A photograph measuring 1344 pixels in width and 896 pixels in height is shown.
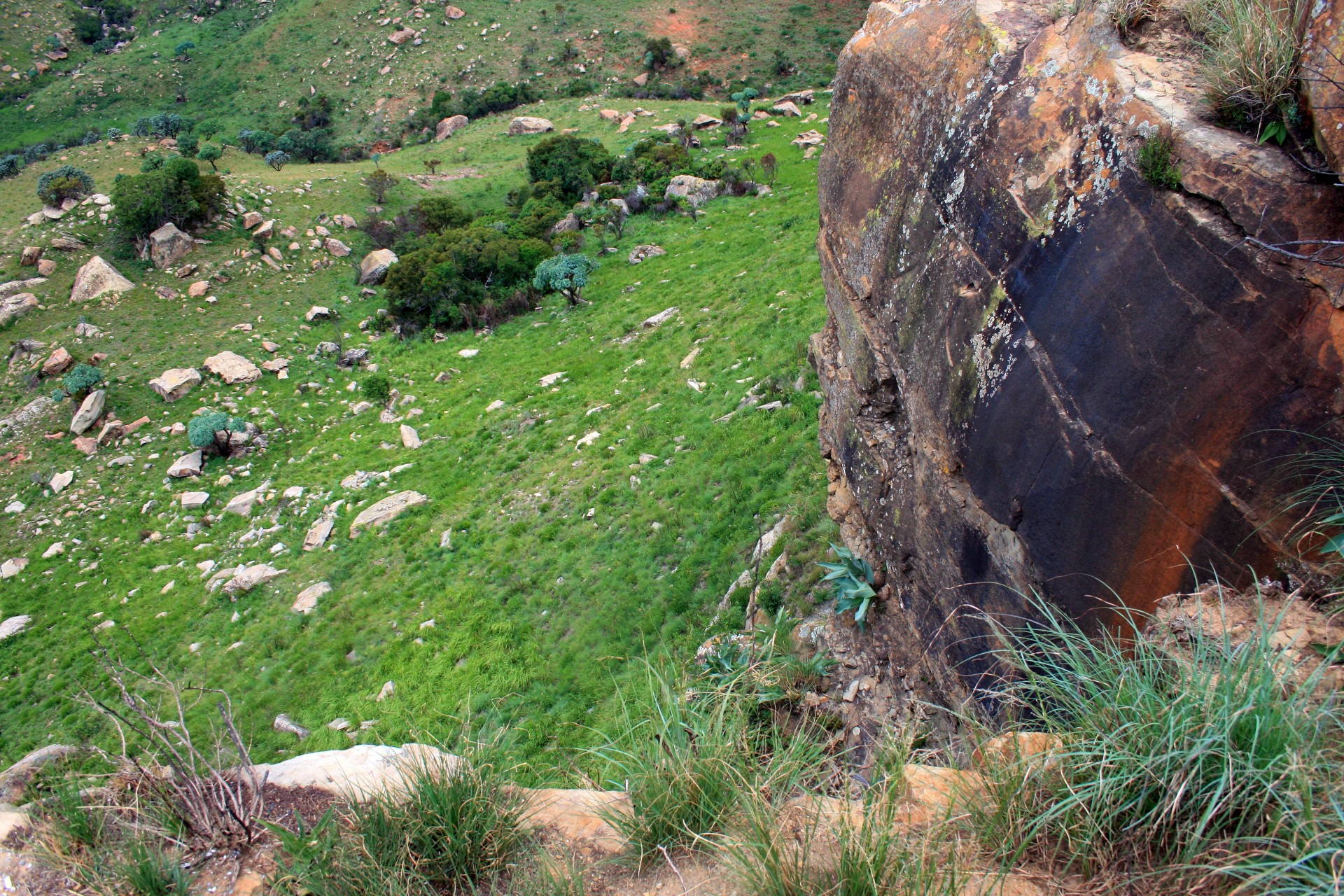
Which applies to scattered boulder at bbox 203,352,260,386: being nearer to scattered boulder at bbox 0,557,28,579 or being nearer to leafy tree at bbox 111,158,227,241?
scattered boulder at bbox 0,557,28,579

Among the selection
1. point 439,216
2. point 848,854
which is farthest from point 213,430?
point 848,854

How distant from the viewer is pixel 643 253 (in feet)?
91.8

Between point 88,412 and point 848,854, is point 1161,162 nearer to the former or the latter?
point 848,854

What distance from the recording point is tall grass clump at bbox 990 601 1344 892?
2.38 meters

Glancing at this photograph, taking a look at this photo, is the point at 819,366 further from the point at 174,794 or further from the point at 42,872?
the point at 42,872

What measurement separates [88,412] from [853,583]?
80.5ft

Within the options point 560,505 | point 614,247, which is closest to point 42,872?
point 560,505

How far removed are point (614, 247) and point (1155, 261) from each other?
27.2 meters

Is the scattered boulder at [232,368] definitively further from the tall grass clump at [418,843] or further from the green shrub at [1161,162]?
the green shrub at [1161,162]

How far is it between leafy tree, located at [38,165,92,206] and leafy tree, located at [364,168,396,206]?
1198 cm

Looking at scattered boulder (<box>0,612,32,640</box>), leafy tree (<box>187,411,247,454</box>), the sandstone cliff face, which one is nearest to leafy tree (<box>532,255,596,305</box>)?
leafy tree (<box>187,411,247,454</box>)

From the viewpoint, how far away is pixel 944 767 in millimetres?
3760

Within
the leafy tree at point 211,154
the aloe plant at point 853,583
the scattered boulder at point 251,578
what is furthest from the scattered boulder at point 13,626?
the leafy tree at point 211,154

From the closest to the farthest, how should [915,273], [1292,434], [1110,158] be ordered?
[1292,434] → [1110,158] → [915,273]
